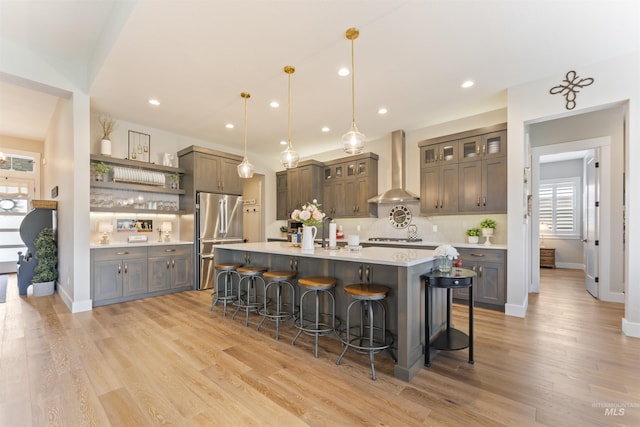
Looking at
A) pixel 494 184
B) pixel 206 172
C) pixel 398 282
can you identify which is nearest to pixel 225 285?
pixel 206 172

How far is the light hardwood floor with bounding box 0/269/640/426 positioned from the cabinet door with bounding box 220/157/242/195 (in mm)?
2971

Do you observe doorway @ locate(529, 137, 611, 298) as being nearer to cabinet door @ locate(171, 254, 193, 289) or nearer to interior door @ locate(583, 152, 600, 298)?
interior door @ locate(583, 152, 600, 298)

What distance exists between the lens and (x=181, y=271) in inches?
201

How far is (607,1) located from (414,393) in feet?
11.8

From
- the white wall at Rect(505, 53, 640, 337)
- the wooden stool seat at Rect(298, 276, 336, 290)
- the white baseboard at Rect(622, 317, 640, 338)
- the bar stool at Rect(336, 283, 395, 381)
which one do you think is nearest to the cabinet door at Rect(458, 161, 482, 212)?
the white wall at Rect(505, 53, 640, 337)

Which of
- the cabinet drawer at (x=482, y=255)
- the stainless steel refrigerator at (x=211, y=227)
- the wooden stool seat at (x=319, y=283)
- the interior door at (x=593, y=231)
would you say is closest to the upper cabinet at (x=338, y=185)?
the stainless steel refrigerator at (x=211, y=227)

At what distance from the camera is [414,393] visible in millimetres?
2018

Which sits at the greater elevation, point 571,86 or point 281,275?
point 571,86

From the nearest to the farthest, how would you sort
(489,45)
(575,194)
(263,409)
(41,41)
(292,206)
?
(263,409) → (489,45) → (41,41) → (292,206) → (575,194)

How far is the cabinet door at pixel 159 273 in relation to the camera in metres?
4.75

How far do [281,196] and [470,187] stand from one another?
458cm

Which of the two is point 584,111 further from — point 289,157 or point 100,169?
point 100,169

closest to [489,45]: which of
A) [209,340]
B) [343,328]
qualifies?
[343,328]

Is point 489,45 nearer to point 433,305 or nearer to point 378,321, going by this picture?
point 433,305
